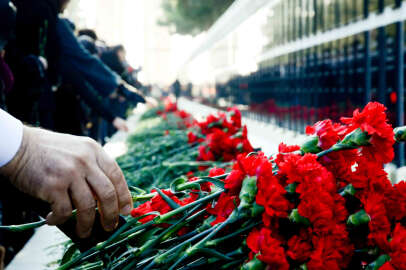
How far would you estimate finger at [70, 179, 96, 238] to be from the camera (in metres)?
0.64

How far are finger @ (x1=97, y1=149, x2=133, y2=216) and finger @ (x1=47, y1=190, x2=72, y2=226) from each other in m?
0.07

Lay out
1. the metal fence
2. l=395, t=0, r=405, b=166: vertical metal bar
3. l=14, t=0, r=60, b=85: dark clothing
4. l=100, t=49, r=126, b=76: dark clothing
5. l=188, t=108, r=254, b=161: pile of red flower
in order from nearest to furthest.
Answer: l=188, t=108, r=254, b=161: pile of red flower, l=395, t=0, r=405, b=166: vertical metal bar, the metal fence, l=14, t=0, r=60, b=85: dark clothing, l=100, t=49, r=126, b=76: dark clothing

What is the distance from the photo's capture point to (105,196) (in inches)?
26.1

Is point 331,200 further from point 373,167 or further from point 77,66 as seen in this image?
point 77,66

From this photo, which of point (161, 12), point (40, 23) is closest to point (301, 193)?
point (40, 23)

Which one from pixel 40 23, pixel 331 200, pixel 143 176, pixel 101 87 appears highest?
pixel 40 23

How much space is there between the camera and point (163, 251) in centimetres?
73

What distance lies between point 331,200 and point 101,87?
287cm

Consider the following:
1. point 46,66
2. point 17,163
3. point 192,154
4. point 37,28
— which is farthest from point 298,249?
point 46,66

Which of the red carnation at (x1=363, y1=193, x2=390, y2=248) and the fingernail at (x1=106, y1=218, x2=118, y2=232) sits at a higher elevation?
the red carnation at (x1=363, y1=193, x2=390, y2=248)

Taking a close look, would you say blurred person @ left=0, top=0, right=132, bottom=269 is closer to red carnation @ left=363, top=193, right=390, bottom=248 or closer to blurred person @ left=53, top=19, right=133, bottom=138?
red carnation @ left=363, top=193, right=390, bottom=248

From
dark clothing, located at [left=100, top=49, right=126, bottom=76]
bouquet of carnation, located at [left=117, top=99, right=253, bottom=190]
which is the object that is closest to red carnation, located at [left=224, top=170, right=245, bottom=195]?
bouquet of carnation, located at [left=117, top=99, right=253, bottom=190]

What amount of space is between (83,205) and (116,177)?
7 centimetres

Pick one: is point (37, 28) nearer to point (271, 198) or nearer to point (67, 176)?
point (67, 176)
